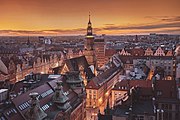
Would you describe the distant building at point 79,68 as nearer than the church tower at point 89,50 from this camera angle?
Yes

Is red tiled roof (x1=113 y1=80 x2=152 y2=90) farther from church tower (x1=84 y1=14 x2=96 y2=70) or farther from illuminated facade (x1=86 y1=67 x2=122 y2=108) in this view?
church tower (x1=84 y1=14 x2=96 y2=70)

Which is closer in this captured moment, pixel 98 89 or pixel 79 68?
pixel 98 89

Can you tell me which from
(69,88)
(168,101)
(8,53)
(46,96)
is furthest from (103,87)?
(8,53)

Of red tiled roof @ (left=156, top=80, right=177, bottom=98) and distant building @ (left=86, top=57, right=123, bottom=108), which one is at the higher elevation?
red tiled roof @ (left=156, top=80, right=177, bottom=98)

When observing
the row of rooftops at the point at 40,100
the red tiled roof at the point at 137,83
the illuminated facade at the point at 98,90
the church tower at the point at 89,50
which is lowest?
the illuminated facade at the point at 98,90

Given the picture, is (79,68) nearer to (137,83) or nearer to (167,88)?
(137,83)

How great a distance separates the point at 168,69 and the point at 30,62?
13.9m

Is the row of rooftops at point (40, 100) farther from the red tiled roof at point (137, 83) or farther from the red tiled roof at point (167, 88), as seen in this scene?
the red tiled roof at point (167, 88)

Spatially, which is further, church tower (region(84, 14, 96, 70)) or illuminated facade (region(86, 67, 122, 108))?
→ church tower (region(84, 14, 96, 70))

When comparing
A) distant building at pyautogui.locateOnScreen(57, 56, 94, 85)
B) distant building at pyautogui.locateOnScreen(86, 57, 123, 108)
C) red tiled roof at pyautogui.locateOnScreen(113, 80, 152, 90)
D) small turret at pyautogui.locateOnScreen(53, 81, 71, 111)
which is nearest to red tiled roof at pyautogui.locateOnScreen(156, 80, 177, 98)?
Answer: red tiled roof at pyautogui.locateOnScreen(113, 80, 152, 90)

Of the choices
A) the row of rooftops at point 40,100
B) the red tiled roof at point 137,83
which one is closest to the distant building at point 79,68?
the red tiled roof at point 137,83

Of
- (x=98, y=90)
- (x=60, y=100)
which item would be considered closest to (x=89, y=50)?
(x=98, y=90)

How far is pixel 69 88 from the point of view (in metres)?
15.2

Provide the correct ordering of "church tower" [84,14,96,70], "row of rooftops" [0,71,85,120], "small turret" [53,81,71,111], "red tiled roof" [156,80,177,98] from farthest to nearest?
1. "church tower" [84,14,96,70]
2. "red tiled roof" [156,80,177,98]
3. "small turret" [53,81,71,111]
4. "row of rooftops" [0,71,85,120]
